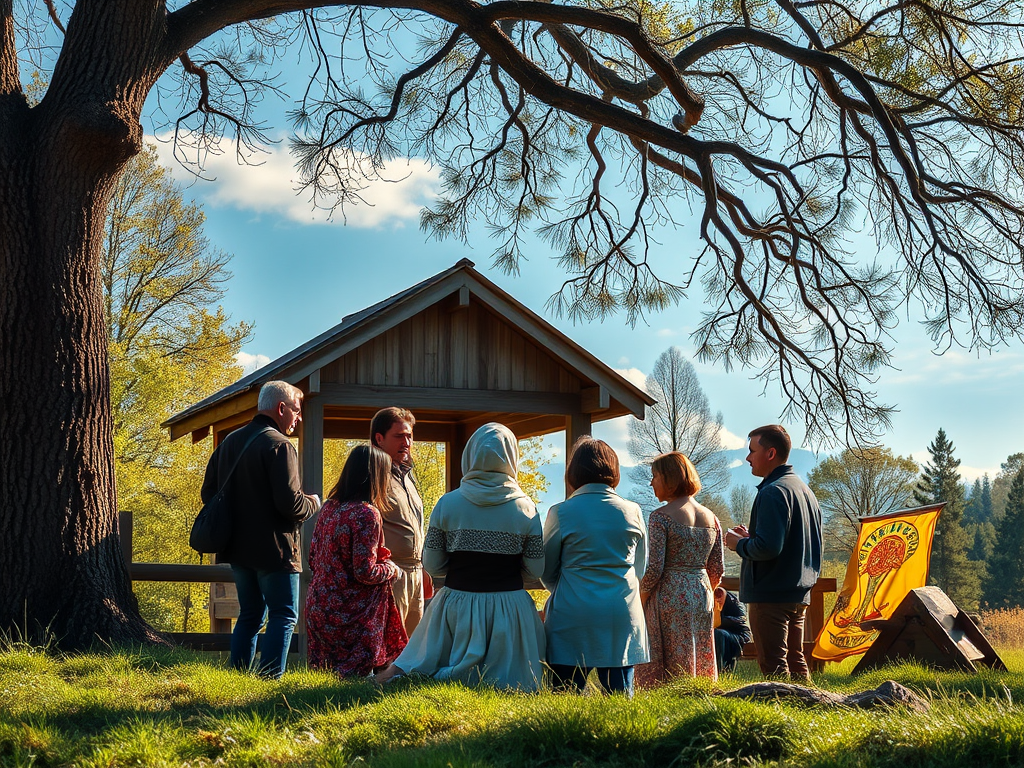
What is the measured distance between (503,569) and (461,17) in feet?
16.0

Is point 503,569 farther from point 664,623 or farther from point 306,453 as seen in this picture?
point 306,453

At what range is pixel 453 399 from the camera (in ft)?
32.9

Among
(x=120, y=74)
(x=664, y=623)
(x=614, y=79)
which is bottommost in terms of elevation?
(x=664, y=623)

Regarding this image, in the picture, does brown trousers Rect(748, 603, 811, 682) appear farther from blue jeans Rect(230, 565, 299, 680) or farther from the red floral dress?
blue jeans Rect(230, 565, 299, 680)

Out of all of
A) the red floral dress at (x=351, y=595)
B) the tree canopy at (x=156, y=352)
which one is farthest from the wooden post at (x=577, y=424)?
the tree canopy at (x=156, y=352)

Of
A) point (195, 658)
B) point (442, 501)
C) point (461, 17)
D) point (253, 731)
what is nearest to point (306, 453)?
point (195, 658)

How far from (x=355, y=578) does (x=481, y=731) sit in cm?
152

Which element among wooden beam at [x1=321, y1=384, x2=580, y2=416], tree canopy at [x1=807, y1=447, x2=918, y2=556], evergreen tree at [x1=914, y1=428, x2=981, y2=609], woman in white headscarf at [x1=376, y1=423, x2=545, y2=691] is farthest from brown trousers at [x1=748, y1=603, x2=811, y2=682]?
evergreen tree at [x1=914, y1=428, x2=981, y2=609]

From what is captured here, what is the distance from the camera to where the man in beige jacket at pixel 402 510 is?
221 inches

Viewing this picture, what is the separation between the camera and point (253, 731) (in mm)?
3881

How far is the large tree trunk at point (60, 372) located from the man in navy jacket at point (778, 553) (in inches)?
157

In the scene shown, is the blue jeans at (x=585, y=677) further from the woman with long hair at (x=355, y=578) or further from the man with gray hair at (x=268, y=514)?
the man with gray hair at (x=268, y=514)

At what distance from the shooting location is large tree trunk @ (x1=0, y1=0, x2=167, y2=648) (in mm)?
6250

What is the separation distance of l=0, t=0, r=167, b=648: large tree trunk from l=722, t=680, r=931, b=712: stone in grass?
4137 millimetres
